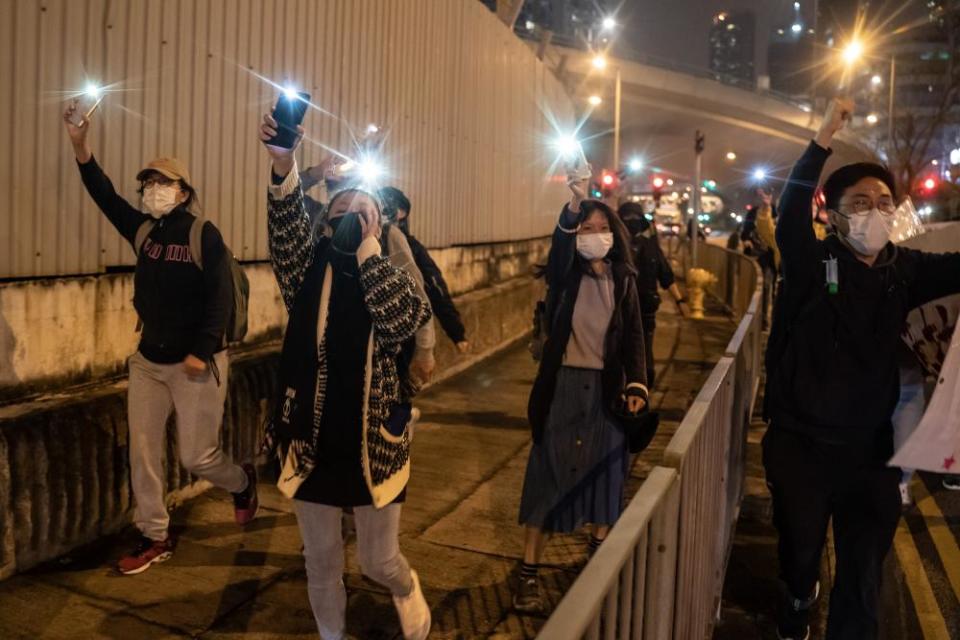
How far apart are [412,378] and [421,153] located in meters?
6.96

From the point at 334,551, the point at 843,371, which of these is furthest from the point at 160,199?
the point at 843,371

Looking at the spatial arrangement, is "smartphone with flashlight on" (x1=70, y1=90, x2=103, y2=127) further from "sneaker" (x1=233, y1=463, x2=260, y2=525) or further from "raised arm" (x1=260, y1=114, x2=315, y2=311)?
"sneaker" (x1=233, y1=463, x2=260, y2=525)

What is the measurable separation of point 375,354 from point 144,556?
193 cm

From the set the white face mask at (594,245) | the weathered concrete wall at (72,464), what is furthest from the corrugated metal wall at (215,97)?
the white face mask at (594,245)

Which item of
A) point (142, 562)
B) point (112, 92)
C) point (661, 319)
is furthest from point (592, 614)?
point (661, 319)

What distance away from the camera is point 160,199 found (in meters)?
4.46

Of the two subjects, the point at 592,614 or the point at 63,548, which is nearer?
the point at 592,614

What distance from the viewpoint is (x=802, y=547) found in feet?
12.2

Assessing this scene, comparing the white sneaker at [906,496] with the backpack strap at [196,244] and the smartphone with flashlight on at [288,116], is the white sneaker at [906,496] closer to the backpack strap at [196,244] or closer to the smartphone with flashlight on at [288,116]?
the backpack strap at [196,244]

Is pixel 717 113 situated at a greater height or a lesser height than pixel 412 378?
greater

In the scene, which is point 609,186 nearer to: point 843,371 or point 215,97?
point 215,97

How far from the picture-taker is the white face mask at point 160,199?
4457mm

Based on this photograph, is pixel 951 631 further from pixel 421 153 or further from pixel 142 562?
pixel 421 153

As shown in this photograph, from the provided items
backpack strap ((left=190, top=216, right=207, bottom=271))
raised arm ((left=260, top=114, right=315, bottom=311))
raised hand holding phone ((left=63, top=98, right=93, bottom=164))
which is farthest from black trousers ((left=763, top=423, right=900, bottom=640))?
raised hand holding phone ((left=63, top=98, right=93, bottom=164))
